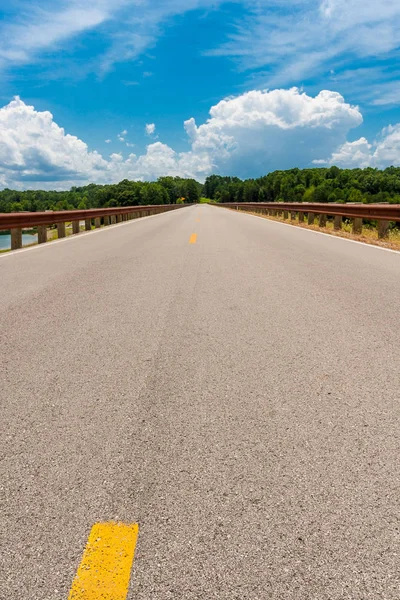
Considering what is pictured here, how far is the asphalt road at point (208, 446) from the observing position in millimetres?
1735

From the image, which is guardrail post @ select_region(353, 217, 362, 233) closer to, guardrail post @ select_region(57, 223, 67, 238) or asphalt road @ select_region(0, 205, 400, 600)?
guardrail post @ select_region(57, 223, 67, 238)

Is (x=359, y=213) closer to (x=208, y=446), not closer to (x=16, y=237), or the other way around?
(x=16, y=237)

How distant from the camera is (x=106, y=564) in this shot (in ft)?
5.73

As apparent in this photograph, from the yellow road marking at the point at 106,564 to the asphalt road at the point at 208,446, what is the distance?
4 cm

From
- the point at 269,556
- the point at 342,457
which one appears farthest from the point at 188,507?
the point at 342,457

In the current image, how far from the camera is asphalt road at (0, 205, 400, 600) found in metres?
1.74

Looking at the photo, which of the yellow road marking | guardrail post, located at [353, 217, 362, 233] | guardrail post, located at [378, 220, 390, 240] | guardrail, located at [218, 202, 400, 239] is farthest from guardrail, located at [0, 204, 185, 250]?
the yellow road marking

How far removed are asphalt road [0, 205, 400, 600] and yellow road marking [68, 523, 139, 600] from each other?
0.12 ft

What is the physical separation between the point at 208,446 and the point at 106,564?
0.91 m

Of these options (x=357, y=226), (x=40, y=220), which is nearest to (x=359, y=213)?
(x=357, y=226)

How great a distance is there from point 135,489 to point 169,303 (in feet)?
12.7

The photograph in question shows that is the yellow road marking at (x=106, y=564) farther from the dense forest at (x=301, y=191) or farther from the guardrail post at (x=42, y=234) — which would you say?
the dense forest at (x=301, y=191)

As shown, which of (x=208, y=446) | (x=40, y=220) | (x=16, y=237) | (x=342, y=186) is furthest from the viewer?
(x=342, y=186)

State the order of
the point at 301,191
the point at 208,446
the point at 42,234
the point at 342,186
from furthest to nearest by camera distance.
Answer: the point at 301,191 < the point at 342,186 < the point at 42,234 < the point at 208,446
